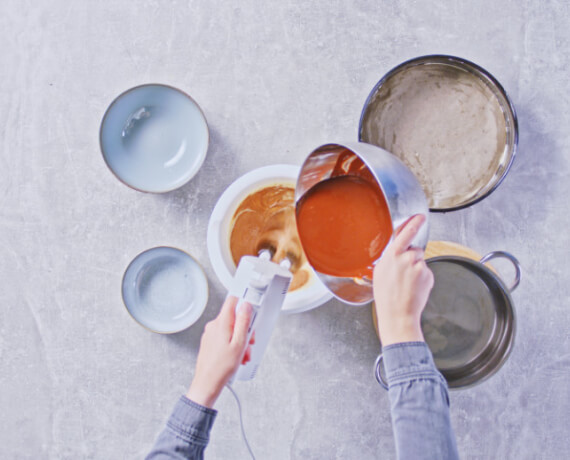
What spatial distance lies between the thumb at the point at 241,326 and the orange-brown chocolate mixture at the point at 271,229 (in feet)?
0.52

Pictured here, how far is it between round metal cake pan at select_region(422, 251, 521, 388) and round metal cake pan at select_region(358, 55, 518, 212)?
0.37 feet

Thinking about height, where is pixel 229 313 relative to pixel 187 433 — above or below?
above

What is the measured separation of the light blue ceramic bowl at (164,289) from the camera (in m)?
0.82

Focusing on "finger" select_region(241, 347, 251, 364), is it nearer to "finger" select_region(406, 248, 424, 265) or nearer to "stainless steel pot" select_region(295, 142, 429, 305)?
"stainless steel pot" select_region(295, 142, 429, 305)

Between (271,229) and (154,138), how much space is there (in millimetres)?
253

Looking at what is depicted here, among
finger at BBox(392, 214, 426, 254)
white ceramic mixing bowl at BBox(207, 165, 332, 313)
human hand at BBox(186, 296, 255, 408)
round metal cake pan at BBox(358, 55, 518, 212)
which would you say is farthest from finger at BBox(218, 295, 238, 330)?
round metal cake pan at BBox(358, 55, 518, 212)

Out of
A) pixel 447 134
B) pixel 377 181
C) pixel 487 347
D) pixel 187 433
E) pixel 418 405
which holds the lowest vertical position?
pixel 187 433

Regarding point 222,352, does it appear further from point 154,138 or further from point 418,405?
point 154,138

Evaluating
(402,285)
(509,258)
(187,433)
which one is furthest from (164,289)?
(509,258)

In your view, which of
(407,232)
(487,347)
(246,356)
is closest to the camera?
(407,232)

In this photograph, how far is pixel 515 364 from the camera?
2.69 feet

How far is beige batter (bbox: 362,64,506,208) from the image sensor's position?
78cm

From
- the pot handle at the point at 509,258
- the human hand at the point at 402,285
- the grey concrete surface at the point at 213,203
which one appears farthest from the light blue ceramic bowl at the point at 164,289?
the pot handle at the point at 509,258

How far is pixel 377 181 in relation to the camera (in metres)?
0.54
